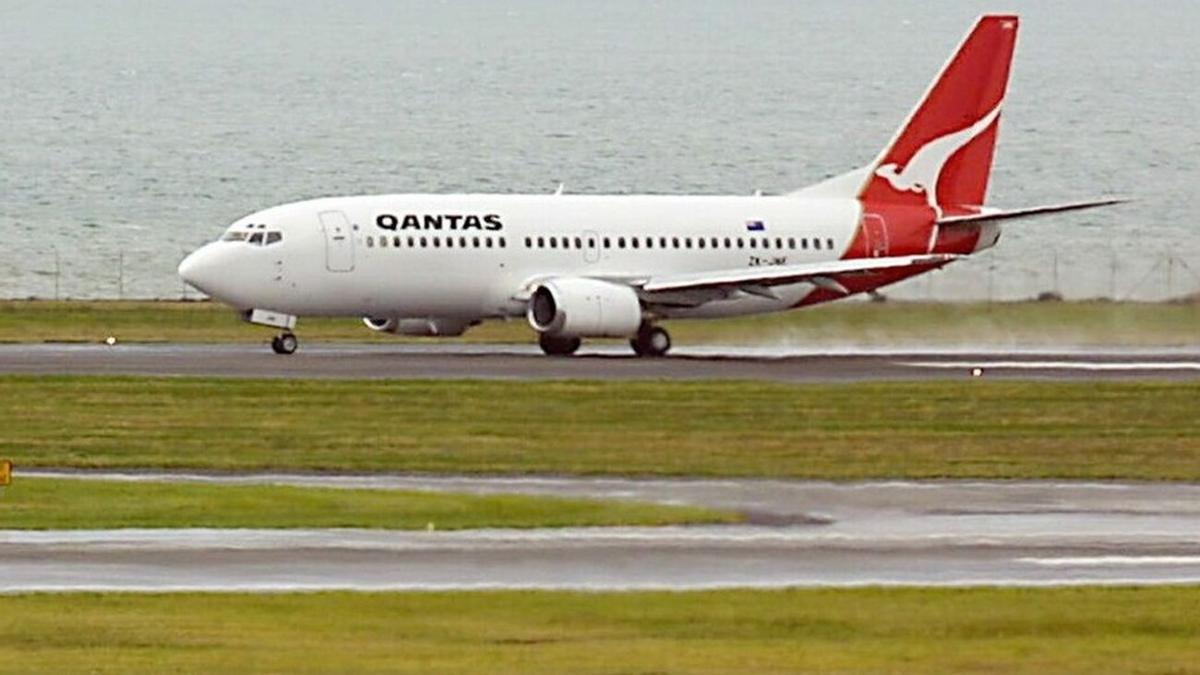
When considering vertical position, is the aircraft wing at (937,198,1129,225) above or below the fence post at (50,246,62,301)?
above

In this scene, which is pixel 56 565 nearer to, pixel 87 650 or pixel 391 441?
pixel 87 650

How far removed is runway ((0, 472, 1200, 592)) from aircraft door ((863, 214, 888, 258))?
37.7 metres

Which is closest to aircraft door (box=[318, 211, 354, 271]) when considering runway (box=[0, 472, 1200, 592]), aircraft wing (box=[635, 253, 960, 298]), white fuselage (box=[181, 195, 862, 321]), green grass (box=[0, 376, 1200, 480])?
white fuselage (box=[181, 195, 862, 321])

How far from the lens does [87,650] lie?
71.4ft

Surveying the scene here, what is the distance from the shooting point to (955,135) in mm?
73500

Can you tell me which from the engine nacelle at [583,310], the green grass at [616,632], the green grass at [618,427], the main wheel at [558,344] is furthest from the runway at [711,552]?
the main wheel at [558,344]

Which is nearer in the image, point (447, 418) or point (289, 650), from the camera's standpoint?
point (289, 650)

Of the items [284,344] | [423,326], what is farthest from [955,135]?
[284,344]

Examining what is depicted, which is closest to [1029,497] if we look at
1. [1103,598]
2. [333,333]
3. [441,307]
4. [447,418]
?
[1103,598]

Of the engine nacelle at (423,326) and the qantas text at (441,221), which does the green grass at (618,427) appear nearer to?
the qantas text at (441,221)

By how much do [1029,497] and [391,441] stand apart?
9764mm

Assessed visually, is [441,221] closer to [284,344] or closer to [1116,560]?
[284,344]

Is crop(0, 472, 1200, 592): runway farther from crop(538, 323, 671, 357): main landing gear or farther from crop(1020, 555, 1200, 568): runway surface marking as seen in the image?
crop(538, 323, 671, 357): main landing gear

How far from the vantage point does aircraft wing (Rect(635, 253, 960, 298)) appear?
6762cm
